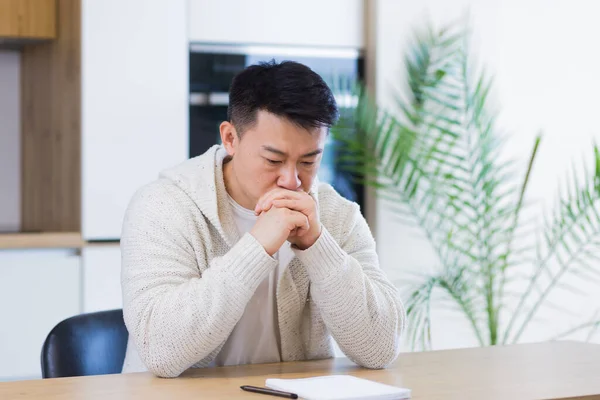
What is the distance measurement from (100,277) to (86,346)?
1.43m

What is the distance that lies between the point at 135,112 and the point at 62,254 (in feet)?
1.82

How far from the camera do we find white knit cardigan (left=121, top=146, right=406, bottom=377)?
5.68 ft

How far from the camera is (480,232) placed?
3.60m

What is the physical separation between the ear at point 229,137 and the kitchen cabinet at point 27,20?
1.69 metres

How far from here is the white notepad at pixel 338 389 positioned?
1.48 metres

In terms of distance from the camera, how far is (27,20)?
3.43 m

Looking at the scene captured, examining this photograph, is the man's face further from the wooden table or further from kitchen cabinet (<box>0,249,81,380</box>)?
kitchen cabinet (<box>0,249,81,380</box>)

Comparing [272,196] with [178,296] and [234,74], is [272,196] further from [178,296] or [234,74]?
[234,74]

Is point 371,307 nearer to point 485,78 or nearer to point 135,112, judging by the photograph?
point 135,112

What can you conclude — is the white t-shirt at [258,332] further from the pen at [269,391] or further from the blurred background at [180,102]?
the blurred background at [180,102]

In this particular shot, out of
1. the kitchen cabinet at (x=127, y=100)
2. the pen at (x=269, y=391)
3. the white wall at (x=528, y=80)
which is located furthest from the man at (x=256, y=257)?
the white wall at (x=528, y=80)

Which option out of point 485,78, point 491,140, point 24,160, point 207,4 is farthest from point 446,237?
point 24,160

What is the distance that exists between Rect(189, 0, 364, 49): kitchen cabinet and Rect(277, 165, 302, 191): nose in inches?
68.8

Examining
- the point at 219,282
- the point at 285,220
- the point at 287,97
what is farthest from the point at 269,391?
the point at 287,97
